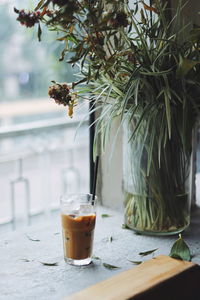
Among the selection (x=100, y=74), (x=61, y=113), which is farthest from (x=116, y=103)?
(x=61, y=113)

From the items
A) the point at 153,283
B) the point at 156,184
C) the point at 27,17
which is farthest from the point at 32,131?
the point at 153,283

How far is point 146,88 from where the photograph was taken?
113 centimetres

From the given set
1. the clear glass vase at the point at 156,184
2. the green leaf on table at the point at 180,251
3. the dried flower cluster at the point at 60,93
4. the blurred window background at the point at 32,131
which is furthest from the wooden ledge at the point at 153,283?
the blurred window background at the point at 32,131

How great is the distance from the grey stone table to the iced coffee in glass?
0.02 meters

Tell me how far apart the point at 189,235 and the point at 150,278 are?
337mm

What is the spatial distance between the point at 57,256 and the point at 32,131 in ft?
4.07

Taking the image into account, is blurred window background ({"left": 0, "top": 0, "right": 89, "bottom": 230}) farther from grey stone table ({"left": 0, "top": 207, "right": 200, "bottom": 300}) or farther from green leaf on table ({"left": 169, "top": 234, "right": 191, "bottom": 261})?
green leaf on table ({"left": 169, "top": 234, "right": 191, "bottom": 261})

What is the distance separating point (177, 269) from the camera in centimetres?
100

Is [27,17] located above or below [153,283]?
above

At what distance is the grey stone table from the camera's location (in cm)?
96

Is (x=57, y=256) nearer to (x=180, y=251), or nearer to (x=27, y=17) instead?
(x=180, y=251)

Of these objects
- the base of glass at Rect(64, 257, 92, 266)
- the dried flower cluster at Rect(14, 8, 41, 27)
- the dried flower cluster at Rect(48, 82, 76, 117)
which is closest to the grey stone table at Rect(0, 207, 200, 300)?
the base of glass at Rect(64, 257, 92, 266)

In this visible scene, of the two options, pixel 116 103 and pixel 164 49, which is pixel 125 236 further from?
pixel 164 49

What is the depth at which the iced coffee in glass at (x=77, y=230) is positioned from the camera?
1.06 m
